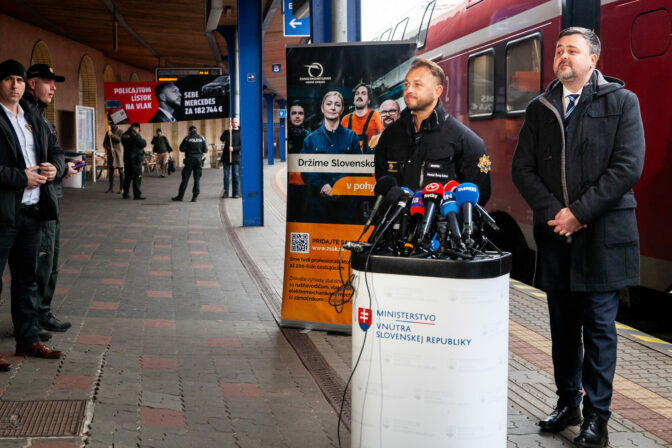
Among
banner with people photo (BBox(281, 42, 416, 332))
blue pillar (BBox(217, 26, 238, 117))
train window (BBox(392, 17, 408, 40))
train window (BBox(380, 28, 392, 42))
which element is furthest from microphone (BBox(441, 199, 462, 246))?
blue pillar (BBox(217, 26, 238, 117))

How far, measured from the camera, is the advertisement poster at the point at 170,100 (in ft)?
64.8

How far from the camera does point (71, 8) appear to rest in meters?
18.6

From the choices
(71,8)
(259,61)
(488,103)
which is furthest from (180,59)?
(488,103)

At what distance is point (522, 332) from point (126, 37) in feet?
67.4

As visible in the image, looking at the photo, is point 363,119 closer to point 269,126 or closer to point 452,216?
point 452,216

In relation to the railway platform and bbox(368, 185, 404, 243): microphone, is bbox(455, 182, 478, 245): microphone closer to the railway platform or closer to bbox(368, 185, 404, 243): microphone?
bbox(368, 185, 404, 243): microphone

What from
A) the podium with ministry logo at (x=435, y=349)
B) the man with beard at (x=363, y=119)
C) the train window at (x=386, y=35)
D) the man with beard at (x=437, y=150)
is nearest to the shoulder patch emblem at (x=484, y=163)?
the man with beard at (x=437, y=150)

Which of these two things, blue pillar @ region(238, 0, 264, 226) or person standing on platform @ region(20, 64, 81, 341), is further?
blue pillar @ region(238, 0, 264, 226)

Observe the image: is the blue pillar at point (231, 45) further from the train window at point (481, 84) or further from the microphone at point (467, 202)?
the microphone at point (467, 202)

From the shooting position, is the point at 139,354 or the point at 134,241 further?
the point at 134,241

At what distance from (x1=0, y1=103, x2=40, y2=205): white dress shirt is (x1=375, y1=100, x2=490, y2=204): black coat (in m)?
2.40

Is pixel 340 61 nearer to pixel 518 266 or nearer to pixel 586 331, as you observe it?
pixel 586 331

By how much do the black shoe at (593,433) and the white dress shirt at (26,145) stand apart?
3.56 metres

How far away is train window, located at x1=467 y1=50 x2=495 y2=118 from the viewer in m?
8.88
